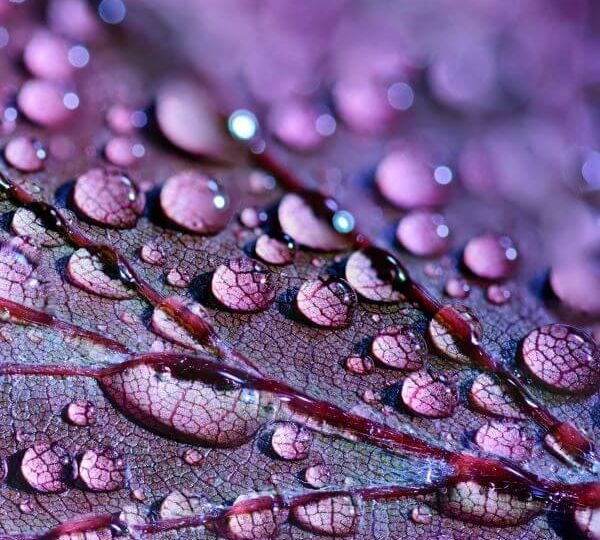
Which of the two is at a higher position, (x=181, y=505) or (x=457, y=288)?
(x=457, y=288)

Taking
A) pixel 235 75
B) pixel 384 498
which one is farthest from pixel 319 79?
pixel 384 498

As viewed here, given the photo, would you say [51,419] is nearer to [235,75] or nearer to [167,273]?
[167,273]

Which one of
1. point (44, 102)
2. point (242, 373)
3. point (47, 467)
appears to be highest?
point (44, 102)

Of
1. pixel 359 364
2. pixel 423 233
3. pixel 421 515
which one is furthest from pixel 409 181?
pixel 421 515

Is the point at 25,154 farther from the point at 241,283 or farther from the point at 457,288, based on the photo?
the point at 457,288

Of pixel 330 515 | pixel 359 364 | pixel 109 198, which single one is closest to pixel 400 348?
pixel 359 364

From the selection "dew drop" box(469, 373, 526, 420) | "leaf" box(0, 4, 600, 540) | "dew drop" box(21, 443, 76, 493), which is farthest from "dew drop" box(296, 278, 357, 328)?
"dew drop" box(21, 443, 76, 493)
